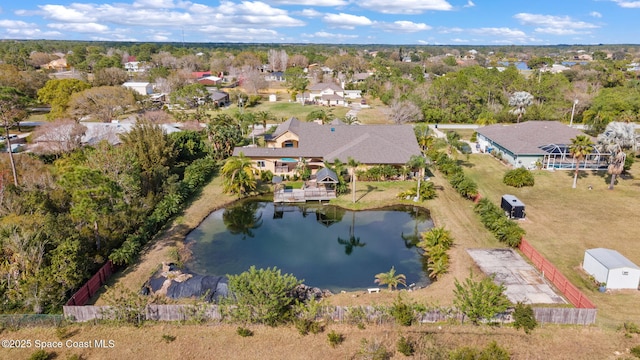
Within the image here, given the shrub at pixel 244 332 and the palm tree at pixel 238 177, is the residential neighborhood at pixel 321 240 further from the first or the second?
the palm tree at pixel 238 177

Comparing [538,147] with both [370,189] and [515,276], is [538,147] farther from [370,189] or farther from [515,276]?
[515,276]

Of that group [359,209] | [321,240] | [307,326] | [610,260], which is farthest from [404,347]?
[359,209]

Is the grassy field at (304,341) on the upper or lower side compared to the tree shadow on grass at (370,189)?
lower

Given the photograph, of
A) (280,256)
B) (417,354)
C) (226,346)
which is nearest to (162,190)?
(280,256)

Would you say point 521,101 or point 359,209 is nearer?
point 359,209

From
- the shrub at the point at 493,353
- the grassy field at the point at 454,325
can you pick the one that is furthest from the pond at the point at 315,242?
the shrub at the point at 493,353

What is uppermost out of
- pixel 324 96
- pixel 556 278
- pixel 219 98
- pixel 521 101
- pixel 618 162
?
pixel 521 101

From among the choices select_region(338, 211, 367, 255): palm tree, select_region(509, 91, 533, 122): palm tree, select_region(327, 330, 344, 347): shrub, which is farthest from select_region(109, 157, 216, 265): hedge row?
select_region(509, 91, 533, 122): palm tree
